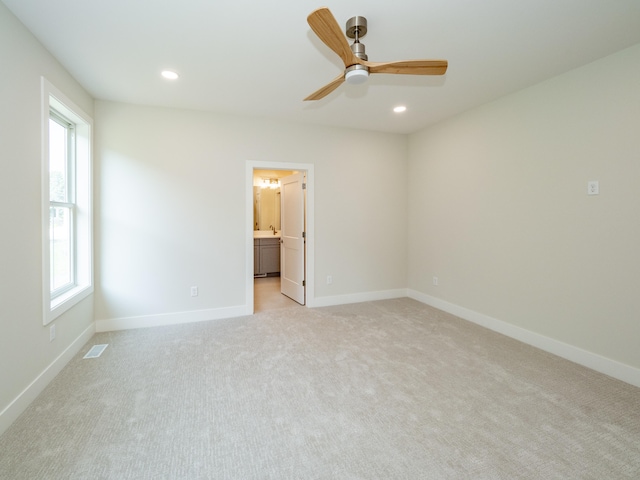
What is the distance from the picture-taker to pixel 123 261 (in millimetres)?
3576

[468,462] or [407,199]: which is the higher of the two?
[407,199]

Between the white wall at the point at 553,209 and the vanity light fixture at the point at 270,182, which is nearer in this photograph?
the white wall at the point at 553,209

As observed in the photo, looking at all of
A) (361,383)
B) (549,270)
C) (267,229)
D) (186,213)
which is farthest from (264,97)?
(267,229)

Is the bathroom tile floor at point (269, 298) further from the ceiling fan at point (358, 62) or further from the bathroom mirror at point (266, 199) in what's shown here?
the ceiling fan at point (358, 62)

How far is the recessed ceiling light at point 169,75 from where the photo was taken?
2.79 meters

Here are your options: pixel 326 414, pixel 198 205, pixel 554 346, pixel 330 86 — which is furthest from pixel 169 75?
pixel 554 346

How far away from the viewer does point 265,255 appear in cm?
666

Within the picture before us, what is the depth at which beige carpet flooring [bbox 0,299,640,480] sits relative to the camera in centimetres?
163

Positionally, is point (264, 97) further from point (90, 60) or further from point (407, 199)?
point (407, 199)

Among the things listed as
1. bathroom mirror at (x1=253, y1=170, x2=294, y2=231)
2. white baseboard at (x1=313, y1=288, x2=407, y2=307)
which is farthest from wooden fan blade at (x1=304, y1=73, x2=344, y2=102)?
bathroom mirror at (x1=253, y1=170, x2=294, y2=231)

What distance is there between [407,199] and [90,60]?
13.9ft

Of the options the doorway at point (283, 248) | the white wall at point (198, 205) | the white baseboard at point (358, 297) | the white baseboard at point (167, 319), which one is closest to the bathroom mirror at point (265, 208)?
the doorway at point (283, 248)

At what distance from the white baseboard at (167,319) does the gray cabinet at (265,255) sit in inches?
101

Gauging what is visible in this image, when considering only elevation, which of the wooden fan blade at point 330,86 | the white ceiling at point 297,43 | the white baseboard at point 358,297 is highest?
the white ceiling at point 297,43
